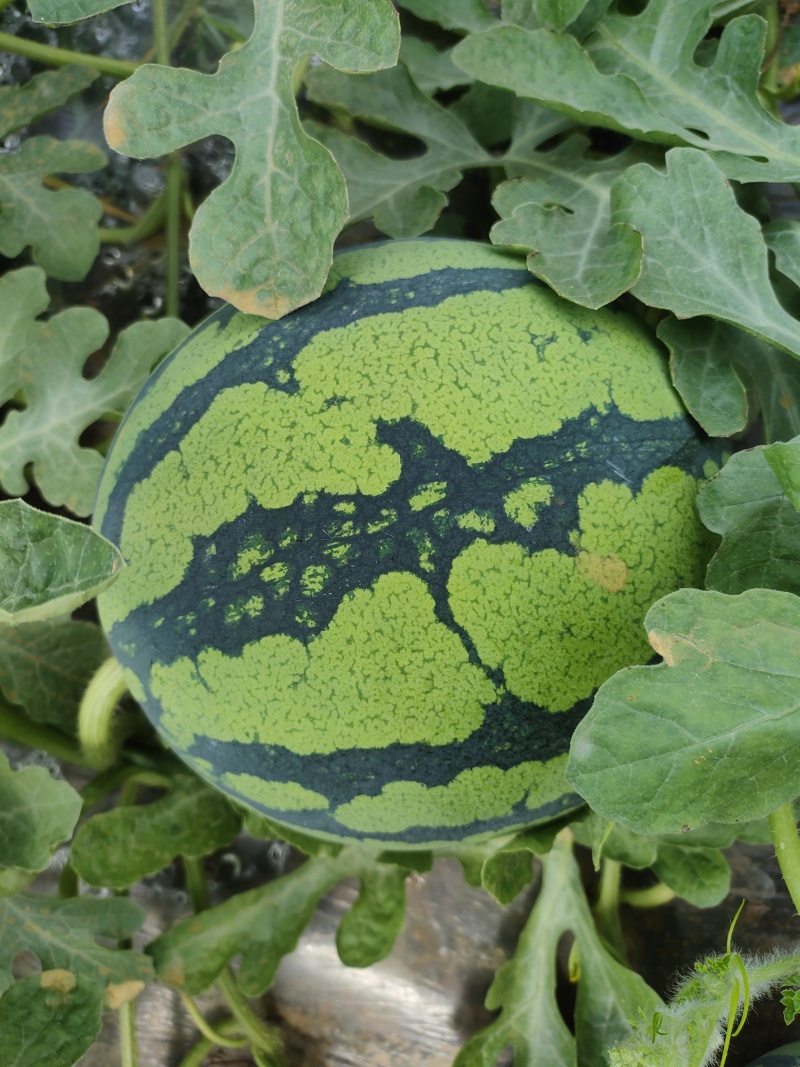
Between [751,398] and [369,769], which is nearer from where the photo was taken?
[369,769]

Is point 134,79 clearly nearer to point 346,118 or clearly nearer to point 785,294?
point 346,118

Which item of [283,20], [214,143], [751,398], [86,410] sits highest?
[283,20]

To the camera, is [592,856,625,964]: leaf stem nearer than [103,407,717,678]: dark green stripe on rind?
No

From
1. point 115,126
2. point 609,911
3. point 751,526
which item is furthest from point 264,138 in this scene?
point 609,911

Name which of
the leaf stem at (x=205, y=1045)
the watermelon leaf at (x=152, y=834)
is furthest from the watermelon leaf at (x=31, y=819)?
the leaf stem at (x=205, y=1045)

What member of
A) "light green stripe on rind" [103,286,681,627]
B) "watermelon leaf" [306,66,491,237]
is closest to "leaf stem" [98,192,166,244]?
"watermelon leaf" [306,66,491,237]

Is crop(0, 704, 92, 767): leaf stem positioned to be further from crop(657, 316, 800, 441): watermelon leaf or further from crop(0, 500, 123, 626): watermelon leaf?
crop(657, 316, 800, 441): watermelon leaf

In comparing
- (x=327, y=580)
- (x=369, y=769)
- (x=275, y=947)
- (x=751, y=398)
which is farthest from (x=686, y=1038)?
(x=751, y=398)

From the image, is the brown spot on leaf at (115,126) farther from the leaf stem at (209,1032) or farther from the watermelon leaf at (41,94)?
the leaf stem at (209,1032)
